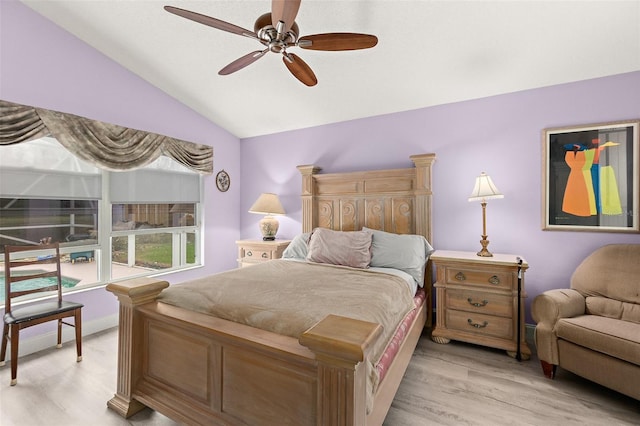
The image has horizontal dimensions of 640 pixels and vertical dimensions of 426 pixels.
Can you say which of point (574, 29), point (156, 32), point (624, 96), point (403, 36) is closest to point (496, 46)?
point (574, 29)

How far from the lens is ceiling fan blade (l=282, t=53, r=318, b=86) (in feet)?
6.36

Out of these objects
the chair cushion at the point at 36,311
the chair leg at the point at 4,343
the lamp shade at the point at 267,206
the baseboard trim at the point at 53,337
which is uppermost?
the lamp shade at the point at 267,206

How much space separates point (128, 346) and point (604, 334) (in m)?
3.01

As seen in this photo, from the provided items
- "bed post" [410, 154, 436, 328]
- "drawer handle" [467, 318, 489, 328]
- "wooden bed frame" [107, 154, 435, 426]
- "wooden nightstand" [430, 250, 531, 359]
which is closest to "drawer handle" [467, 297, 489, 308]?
"wooden nightstand" [430, 250, 531, 359]

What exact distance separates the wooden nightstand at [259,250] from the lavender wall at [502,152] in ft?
4.38

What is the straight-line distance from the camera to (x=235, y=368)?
1.42 m

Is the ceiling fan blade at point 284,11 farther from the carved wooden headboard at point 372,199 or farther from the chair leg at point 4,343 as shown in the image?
the chair leg at point 4,343

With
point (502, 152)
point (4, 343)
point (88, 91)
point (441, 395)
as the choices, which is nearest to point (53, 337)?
point (4, 343)

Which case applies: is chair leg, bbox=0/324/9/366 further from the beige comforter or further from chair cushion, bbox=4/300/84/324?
the beige comforter

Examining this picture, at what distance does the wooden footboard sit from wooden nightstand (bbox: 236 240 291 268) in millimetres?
1905

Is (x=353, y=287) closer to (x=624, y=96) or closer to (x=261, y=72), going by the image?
(x=261, y=72)

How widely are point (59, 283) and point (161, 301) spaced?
144 centimetres

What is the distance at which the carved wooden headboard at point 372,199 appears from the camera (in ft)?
10.3

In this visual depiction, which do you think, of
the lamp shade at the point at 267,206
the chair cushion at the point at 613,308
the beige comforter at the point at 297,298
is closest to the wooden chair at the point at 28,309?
the beige comforter at the point at 297,298
